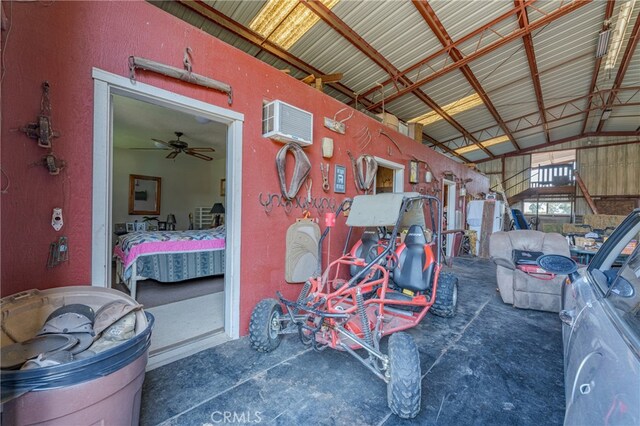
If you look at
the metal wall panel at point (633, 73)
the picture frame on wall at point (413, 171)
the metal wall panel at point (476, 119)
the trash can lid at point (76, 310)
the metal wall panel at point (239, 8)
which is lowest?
the trash can lid at point (76, 310)

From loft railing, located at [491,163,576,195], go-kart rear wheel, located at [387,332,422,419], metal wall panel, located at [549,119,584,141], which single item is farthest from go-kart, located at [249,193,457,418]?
loft railing, located at [491,163,576,195]

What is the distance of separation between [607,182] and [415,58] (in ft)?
44.6

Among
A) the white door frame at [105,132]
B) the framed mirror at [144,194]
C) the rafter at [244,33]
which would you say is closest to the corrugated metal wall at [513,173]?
the rafter at [244,33]

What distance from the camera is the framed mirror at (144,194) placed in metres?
7.13

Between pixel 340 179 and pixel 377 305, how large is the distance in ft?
5.84

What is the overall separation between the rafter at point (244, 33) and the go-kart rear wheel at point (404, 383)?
4.69m

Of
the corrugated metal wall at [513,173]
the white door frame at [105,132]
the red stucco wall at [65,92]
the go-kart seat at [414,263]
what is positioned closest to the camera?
the red stucco wall at [65,92]

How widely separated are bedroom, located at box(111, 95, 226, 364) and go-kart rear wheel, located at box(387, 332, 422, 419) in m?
1.82

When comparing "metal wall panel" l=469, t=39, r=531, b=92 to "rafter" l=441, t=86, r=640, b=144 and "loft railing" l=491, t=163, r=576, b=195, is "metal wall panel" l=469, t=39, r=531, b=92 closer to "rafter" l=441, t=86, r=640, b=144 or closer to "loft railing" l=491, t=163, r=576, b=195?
"rafter" l=441, t=86, r=640, b=144

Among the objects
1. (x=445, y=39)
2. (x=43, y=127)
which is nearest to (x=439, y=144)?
(x=445, y=39)

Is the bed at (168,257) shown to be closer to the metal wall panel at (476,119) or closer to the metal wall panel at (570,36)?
the metal wall panel at (570,36)

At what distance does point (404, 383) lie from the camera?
1.57m

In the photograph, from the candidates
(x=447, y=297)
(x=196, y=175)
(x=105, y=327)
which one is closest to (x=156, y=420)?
(x=105, y=327)

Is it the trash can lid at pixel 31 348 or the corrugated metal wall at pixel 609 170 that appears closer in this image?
the trash can lid at pixel 31 348
